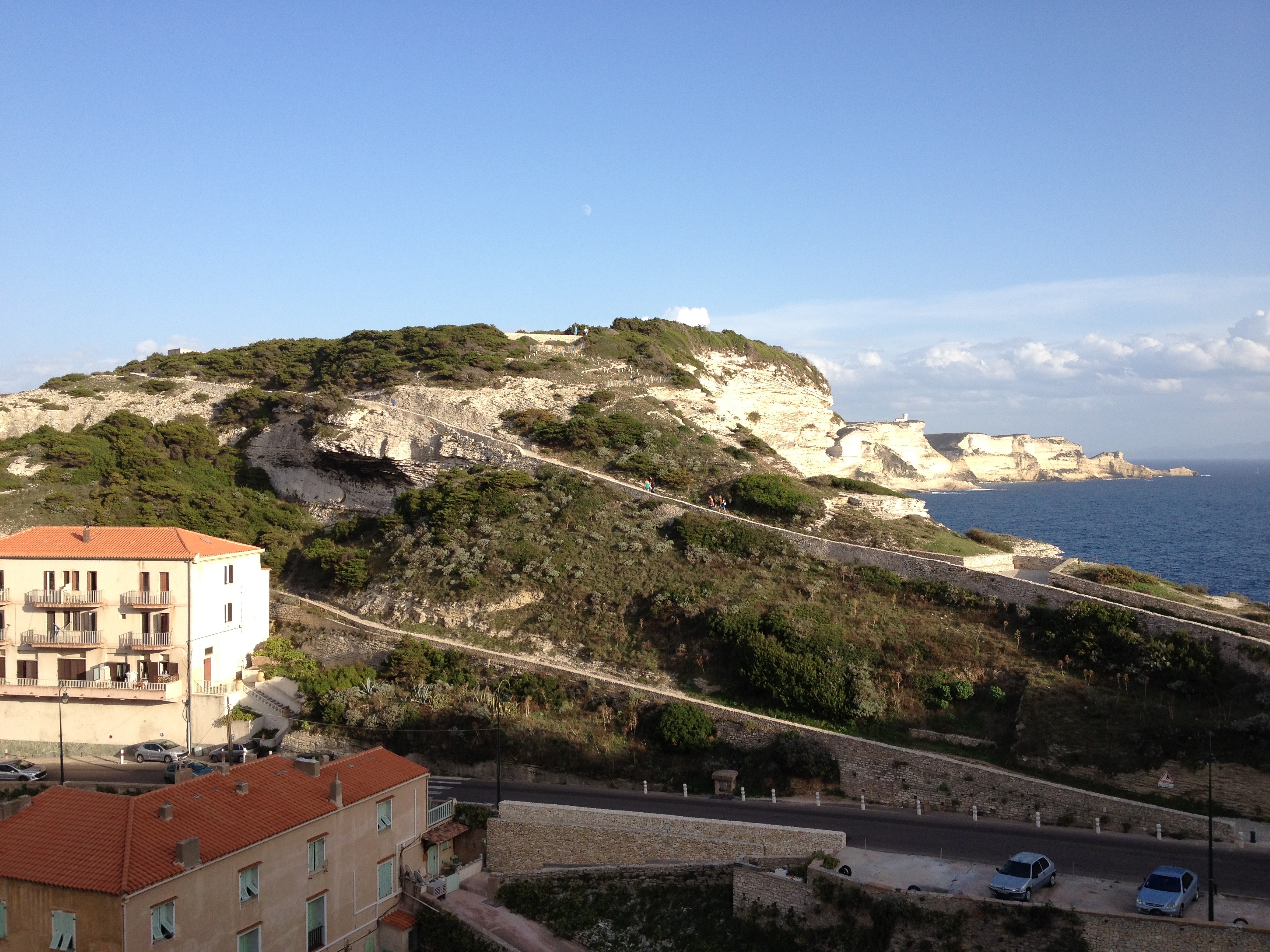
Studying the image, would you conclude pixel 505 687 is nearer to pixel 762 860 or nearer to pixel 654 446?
pixel 762 860

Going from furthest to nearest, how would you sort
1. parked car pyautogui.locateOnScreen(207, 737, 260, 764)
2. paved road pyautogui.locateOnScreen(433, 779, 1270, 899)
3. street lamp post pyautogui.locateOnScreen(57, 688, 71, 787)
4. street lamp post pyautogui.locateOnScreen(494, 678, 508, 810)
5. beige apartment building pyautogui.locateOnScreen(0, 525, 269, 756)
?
beige apartment building pyautogui.locateOnScreen(0, 525, 269, 756)
parked car pyautogui.locateOnScreen(207, 737, 260, 764)
street lamp post pyautogui.locateOnScreen(57, 688, 71, 787)
street lamp post pyautogui.locateOnScreen(494, 678, 508, 810)
paved road pyautogui.locateOnScreen(433, 779, 1270, 899)

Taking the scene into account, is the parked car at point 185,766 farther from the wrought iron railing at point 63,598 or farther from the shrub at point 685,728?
the shrub at point 685,728

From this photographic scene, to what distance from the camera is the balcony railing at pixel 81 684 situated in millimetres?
35188

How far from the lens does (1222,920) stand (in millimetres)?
18438

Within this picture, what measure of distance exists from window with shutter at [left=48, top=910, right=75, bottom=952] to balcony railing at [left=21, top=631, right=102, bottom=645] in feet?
60.8

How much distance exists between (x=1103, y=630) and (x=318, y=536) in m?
38.8

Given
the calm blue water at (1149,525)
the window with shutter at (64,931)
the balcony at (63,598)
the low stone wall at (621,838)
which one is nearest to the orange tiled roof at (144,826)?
the window with shutter at (64,931)

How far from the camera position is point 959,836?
24688 millimetres

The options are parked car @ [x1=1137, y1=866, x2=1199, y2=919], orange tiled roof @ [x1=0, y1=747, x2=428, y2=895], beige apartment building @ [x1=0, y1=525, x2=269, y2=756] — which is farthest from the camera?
beige apartment building @ [x1=0, y1=525, x2=269, y2=756]

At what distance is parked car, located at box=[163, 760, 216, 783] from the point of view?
1168 inches

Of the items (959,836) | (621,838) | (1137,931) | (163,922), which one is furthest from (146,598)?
(1137,931)

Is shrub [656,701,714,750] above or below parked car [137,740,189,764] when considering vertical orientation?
above

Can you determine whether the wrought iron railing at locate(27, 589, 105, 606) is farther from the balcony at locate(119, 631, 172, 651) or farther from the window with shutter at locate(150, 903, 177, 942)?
the window with shutter at locate(150, 903, 177, 942)

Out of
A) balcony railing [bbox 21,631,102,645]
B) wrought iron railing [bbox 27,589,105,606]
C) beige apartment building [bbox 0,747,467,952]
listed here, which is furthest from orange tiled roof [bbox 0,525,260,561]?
beige apartment building [bbox 0,747,467,952]
